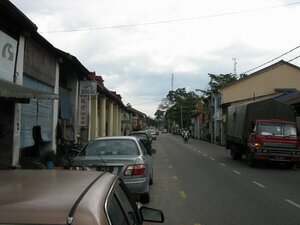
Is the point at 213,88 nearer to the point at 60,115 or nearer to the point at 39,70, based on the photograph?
the point at 60,115

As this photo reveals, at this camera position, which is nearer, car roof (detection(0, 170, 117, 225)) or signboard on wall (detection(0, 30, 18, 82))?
car roof (detection(0, 170, 117, 225))

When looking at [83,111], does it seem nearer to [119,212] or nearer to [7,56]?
[7,56]

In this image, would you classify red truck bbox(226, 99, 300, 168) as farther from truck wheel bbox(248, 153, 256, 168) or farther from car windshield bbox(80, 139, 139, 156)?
car windshield bbox(80, 139, 139, 156)

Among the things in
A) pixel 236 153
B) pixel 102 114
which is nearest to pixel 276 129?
pixel 236 153

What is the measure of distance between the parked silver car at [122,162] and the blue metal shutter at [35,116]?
4659 millimetres

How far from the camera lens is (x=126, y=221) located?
3.27 metres

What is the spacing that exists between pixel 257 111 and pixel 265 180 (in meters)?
8.87

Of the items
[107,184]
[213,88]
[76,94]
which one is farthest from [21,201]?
[213,88]

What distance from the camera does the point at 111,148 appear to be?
11.4 m

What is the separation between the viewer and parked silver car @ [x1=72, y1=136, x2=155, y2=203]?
10320 millimetres

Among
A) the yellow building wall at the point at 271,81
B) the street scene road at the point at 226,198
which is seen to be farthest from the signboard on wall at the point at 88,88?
the yellow building wall at the point at 271,81

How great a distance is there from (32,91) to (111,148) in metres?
2.19

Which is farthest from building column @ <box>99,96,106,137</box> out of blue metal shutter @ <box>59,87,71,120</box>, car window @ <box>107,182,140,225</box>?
car window @ <box>107,182,140,225</box>

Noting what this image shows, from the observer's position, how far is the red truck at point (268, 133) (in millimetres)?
21859
